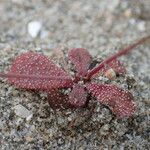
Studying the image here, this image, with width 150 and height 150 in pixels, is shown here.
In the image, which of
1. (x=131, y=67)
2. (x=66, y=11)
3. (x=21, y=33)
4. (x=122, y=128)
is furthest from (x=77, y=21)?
(x=122, y=128)

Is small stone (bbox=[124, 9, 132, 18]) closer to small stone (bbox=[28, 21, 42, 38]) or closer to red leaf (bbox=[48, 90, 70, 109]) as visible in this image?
small stone (bbox=[28, 21, 42, 38])

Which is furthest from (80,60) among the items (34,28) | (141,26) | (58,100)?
(141,26)


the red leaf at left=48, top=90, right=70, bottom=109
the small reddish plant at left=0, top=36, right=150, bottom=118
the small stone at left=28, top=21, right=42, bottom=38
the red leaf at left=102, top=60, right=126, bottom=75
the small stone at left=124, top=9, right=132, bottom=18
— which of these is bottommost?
the red leaf at left=48, top=90, right=70, bottom=109

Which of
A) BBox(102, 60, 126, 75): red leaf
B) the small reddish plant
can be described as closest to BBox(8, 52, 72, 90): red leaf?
the small reddish plant

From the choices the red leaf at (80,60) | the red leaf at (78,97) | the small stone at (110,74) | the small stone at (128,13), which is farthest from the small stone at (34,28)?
the red leaf at (78,97)

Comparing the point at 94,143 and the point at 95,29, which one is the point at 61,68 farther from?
the point at 95,29

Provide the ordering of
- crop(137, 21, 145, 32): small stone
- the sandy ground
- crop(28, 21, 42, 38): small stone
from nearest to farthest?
the sandy ground
crop(28, 21, 42, 38): small stone
crop(137, 21, 145, 32): small stone

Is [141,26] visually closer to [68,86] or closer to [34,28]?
[34,28]
